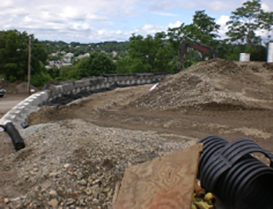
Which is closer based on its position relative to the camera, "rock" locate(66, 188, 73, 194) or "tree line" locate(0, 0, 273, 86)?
"rock" locate(66, 188, 73, 194)

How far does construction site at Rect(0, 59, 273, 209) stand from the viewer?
516cm

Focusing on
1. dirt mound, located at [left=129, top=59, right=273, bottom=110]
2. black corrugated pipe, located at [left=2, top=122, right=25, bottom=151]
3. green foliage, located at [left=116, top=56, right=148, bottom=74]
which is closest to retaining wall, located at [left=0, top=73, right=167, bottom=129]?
black corrugated pipe, located at [left=2, top=122, right=25, bottom=151]

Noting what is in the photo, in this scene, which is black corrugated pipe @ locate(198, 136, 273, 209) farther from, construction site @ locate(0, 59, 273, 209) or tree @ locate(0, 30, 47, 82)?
tree @ locate(0, 30, 47, 82)

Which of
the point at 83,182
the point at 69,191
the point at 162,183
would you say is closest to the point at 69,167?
the point at 83,182

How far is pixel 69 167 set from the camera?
655 centimetres

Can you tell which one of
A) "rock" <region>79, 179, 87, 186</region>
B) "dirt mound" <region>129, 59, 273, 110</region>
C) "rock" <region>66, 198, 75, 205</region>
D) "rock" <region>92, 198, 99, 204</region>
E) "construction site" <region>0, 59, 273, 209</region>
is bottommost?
"rock" <region>92, 198, 99, 204</region>

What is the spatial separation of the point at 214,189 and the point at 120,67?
38910 mm

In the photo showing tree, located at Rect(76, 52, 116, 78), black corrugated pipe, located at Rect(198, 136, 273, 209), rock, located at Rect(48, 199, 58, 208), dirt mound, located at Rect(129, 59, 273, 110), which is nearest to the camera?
black corrugated pipe, located at Rect(198, 136, 273, 209)

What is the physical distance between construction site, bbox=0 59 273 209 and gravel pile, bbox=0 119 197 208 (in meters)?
0.02

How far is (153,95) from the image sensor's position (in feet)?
51.6

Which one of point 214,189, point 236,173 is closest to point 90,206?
point 214,189

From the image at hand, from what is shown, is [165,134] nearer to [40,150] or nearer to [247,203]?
[40,150]

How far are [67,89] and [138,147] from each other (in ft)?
38.1

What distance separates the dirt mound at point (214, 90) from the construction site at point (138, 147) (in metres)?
0.05
